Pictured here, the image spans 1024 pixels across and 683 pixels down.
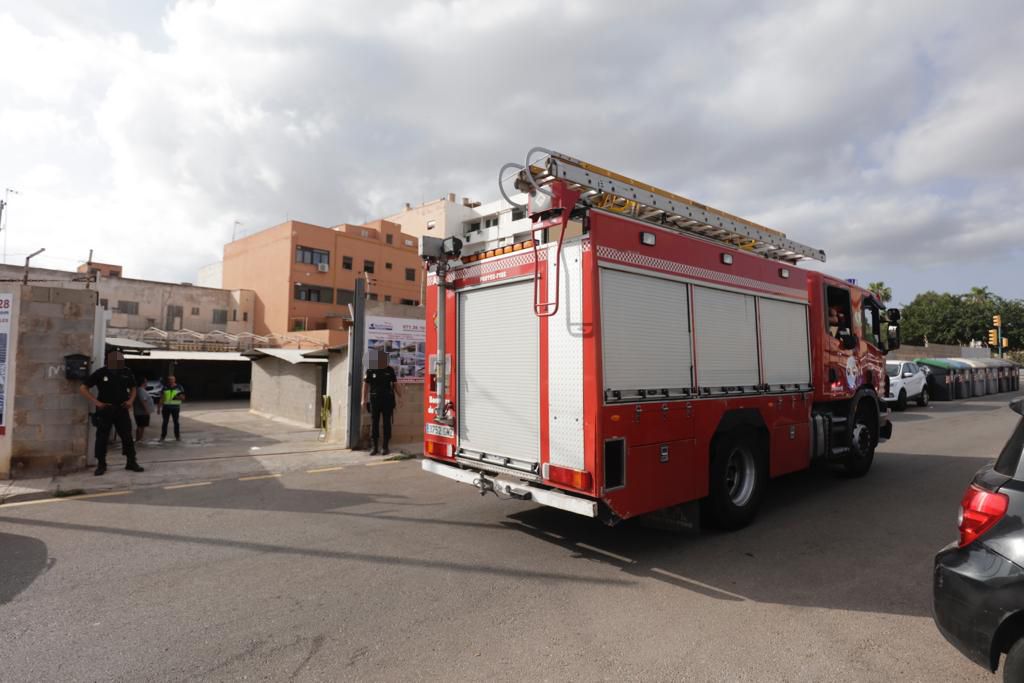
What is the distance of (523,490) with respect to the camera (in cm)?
482

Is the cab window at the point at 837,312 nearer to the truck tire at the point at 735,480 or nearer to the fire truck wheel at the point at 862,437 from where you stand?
the fire truck wheel at the point at 862,437

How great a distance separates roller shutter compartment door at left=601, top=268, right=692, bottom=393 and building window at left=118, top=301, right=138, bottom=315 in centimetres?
5123

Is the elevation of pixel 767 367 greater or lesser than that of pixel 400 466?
greater

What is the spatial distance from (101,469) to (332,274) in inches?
1785

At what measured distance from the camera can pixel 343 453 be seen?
10688mm

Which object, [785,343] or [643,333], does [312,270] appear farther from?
[643,333]

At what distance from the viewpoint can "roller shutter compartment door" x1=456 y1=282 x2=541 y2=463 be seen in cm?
506

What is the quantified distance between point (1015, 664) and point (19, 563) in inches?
269

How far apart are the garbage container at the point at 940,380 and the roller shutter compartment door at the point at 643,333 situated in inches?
1047

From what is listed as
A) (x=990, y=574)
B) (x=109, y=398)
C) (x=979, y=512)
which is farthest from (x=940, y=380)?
(x=109, y=398)

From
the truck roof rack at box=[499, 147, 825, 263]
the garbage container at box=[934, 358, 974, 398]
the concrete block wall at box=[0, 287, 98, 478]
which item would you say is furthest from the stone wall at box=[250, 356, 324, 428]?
the garbage container at box=[934, 358, 974, 398]

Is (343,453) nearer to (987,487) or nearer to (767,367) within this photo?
(767,367)

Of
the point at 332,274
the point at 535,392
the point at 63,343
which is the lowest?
Answer: the point at 535,392

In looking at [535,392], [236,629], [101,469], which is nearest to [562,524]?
[535,392]
